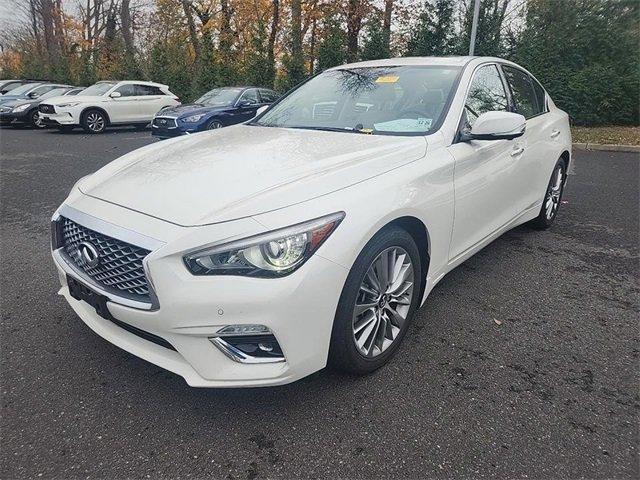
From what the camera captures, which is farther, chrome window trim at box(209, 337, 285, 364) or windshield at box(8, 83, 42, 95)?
windshield at box(8, 83, 42, 95)

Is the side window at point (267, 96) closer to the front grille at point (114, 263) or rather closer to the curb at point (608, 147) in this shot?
the curb at point (608, 147)

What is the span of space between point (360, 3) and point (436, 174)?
56.3ft

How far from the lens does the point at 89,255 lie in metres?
2.05

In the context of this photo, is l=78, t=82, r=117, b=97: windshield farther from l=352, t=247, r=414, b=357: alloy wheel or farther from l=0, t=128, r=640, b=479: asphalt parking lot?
l=352, t=247, r=414, b=357: alloy wheel

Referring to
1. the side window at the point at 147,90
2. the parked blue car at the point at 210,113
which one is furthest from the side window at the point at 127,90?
the parked blue car at the point at 210,113

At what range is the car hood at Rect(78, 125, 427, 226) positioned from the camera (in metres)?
1.95

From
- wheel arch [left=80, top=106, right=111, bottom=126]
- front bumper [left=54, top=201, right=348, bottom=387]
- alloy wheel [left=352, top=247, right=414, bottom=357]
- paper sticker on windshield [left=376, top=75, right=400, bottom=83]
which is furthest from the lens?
wheel arch [left=80, top=106, right=111, bottom=126]

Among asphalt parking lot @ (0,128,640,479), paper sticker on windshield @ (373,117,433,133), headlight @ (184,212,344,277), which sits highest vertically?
paper sticker on windshield @ (373,117,433,133)

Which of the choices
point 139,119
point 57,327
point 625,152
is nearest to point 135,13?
point 139,119

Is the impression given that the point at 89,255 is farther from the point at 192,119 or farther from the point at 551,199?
the point at 192,119

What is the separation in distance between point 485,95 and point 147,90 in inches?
568

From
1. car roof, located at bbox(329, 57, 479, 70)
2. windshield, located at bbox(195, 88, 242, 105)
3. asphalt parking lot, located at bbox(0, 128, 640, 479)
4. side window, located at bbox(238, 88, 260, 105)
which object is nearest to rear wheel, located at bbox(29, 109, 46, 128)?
windshield, located at bbox(195, 88, 242, 105)

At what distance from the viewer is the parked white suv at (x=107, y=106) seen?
1353cm

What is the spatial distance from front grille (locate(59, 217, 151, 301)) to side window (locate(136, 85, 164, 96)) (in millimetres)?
14576
